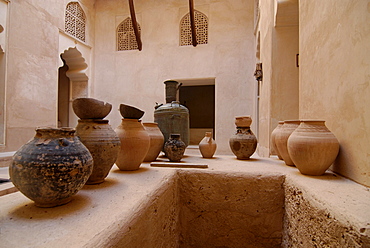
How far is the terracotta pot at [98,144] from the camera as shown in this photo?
1672 mm

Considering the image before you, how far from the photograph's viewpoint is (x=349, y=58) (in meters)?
1.74

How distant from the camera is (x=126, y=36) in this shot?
7.75 meters

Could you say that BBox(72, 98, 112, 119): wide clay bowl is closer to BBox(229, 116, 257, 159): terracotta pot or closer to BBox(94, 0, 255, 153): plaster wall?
BBox(229, 116, 257, 159): terracotta pot

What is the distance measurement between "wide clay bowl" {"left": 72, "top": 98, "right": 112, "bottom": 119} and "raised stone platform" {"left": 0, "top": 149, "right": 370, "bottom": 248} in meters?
0.55

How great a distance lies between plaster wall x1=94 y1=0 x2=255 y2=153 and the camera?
22.3 ft

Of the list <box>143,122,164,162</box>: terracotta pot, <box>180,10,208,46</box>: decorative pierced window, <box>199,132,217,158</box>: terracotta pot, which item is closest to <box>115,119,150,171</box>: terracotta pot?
<box>143,122,164,162</box>: terracotta pot

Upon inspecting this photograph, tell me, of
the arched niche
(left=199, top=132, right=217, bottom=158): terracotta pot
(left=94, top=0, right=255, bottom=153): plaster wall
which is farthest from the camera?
the arched niche

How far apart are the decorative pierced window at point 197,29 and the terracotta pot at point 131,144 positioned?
5749 mm

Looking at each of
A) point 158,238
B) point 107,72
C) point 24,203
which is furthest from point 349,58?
point 107,72

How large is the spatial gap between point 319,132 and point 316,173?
37 centimetres

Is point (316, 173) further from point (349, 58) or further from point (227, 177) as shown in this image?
point (349, 58)

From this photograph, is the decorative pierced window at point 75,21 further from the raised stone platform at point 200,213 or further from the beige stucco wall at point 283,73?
the raised stone platform at point 200,213

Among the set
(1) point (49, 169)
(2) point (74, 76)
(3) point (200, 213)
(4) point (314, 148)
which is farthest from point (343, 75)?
(2) point (74, 76)

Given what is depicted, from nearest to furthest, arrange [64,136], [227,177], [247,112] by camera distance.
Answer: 1. [64,136]
2. [227,177]
3. [247,112]
